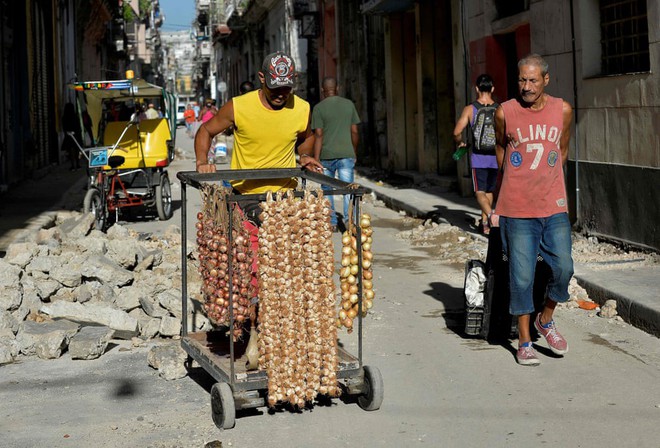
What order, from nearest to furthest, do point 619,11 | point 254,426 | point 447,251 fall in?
point 254,426, point 619,11, point 447,251

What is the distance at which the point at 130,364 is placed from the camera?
6.55 metres

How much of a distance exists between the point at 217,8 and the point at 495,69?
52978 millimetres

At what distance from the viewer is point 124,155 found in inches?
557

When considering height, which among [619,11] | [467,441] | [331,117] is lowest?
[467,441]

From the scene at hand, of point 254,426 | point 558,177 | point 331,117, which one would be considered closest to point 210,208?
point 254,426

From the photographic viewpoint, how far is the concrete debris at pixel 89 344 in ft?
22.0

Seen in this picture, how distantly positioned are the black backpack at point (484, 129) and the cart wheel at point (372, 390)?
557 centimetres

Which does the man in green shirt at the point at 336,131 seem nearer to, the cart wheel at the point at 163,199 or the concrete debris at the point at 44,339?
the cart wheel at the point at 163,199

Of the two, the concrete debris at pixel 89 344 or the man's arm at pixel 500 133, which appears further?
the concrete debris at pixel 89 344

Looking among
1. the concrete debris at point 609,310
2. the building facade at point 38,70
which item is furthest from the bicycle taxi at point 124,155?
the concrete debris at point 609,310

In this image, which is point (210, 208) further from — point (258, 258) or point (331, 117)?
point (331, 117)

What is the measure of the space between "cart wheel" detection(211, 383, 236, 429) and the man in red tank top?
204 cm

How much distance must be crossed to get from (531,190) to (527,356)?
1.03 metres

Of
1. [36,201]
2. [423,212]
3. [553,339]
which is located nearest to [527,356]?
[553,339]
